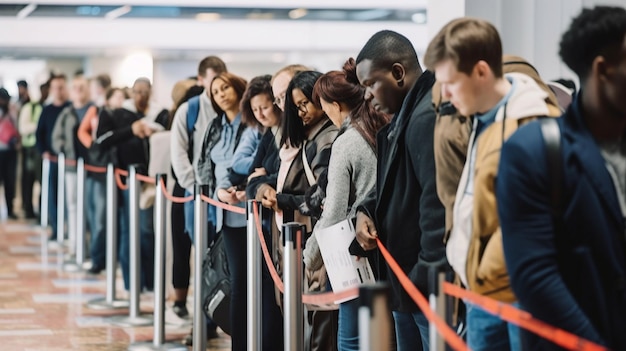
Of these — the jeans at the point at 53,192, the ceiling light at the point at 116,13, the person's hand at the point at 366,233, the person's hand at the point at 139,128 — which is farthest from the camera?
the ceiling light at the point at 116,13

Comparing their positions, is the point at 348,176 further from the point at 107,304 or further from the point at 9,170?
the point at 9,170

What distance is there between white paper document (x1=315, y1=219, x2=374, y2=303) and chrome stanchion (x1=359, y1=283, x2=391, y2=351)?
1565mm

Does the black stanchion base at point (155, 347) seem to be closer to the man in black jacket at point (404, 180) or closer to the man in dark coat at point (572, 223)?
the man in black jacket at point (404, 180)

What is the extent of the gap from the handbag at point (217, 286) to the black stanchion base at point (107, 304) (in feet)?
9.30

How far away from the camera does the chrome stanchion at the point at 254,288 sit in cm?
535

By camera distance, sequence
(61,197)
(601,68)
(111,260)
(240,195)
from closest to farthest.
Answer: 1. (601,68)
2. (240,195)
3. (111,260)
4. (61,197)

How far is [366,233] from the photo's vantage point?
433cm

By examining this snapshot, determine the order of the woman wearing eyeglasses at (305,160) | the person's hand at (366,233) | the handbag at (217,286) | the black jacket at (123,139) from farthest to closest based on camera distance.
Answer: the black jacket at (123,139) → the handbag at (217,286) → the woman wearing eyeglasses at (305,160) → the person's hand at (366,233)

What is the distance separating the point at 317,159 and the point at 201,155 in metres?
2.06

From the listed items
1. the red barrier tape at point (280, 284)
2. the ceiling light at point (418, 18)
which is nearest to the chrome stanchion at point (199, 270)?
the red barrier tape at point (280, 284)

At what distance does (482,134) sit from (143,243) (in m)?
6.70

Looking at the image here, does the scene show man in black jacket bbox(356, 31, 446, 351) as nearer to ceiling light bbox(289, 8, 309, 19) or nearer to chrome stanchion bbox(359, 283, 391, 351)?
chrome stanchion bbox(359, 283, 391, 351)

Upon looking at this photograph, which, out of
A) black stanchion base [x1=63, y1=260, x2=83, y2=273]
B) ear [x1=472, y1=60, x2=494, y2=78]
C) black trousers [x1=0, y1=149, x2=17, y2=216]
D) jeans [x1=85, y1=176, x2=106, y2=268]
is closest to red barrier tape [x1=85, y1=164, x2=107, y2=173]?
jeans [x1=85, y1=176, x2=106, y2=268]

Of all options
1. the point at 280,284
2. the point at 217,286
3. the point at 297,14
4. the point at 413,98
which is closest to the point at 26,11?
the point at 297,14
